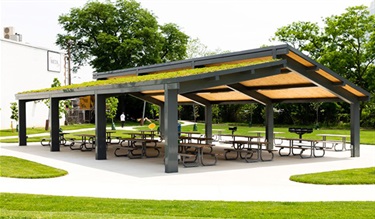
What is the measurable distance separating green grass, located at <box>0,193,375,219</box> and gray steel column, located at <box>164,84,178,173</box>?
4.40 metres

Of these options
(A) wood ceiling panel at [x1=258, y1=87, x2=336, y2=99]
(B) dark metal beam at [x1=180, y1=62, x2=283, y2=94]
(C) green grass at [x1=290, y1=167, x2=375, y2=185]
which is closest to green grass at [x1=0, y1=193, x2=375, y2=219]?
(C) green grass at [x1=290, y1=167, x2=375, y2=185]

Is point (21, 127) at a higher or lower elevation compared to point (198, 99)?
lower

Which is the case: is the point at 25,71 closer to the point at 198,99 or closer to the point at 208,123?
the point at 198,99

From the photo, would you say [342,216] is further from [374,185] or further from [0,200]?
[0,200]

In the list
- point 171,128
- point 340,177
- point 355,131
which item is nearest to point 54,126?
point 171,128

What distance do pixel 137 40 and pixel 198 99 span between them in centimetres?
2748

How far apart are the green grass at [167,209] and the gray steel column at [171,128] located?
440cm

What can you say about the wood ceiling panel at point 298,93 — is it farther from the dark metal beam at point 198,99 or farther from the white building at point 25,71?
the white building at point 25,71

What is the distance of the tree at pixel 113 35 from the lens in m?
50.9

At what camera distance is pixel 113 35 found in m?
52.5

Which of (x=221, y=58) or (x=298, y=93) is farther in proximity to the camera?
(x=298, y=93)

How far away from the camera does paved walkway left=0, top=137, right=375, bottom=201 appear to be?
9.12 meters

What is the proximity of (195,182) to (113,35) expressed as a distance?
4367 centimetres

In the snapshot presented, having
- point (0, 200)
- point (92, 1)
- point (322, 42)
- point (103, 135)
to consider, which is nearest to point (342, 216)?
point (0, 200)
